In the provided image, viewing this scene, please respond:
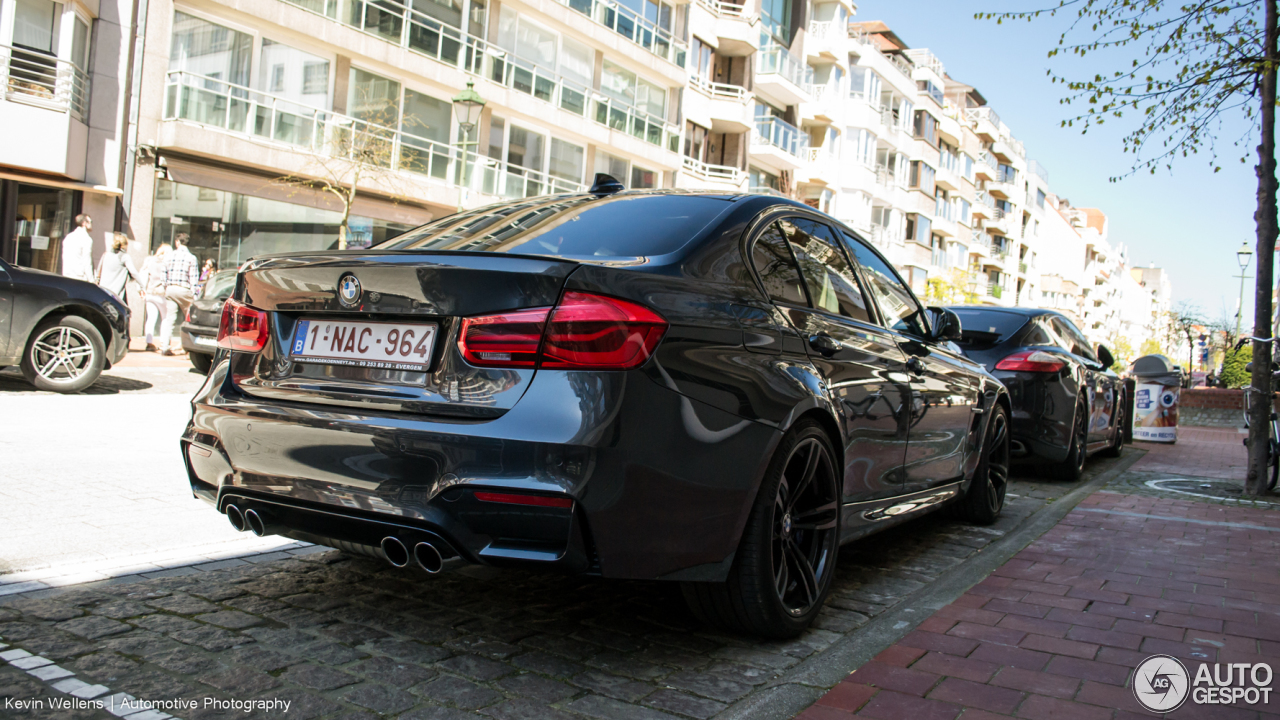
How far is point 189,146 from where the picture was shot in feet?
64.5

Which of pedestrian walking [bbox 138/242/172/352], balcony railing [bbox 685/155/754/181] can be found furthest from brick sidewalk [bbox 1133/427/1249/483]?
balcony railing [bbox 685/155/754/181]

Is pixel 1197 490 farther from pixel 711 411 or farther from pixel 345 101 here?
pixel 345 101

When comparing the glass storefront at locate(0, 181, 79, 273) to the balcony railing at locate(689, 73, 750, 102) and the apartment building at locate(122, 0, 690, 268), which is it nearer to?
the apartment building at locate(122, 0, 690, 268)

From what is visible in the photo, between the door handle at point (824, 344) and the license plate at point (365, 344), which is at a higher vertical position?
the door handle at point (824, 344)

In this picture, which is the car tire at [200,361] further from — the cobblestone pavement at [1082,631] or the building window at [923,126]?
the building window at [923,126]

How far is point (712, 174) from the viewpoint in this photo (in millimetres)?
38281

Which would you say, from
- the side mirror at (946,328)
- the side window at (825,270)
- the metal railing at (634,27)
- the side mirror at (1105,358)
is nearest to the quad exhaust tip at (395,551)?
the side window at (825,270)

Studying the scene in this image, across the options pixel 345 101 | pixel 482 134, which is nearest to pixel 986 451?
pixel 345 101

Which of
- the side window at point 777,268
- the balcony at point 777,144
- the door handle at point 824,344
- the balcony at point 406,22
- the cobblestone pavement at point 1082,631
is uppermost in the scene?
the balcony at point 777,144

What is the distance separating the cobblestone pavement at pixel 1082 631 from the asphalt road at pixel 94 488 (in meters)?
2.84

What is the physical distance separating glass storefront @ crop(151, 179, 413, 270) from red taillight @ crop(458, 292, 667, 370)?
17.0 meters

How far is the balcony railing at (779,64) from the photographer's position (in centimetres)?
4009

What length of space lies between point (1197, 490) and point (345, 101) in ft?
65.9

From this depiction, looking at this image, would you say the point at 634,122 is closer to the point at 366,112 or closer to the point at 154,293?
the point at 366,112
